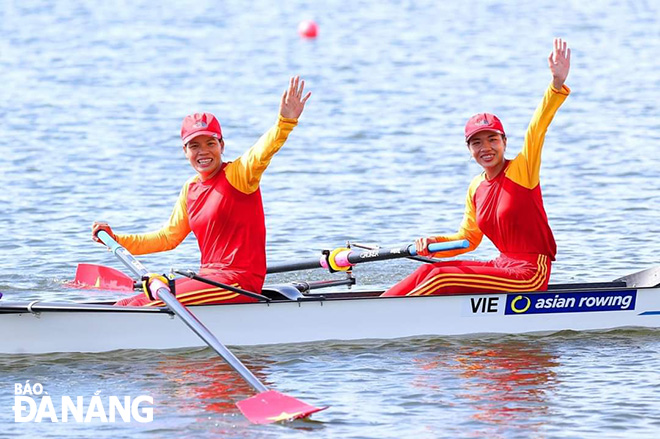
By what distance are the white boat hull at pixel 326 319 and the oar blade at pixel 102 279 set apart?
3.30 feet

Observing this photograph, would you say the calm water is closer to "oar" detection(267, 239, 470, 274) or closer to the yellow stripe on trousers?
the yellow stripe on trousers

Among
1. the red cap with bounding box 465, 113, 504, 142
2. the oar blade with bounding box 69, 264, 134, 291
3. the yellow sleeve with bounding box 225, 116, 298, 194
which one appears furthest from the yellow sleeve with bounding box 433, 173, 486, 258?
the oar blade with bounding box 69, 264, 134, 291

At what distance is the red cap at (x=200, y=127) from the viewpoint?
10039mm

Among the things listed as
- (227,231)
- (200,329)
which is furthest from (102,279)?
(200,329)

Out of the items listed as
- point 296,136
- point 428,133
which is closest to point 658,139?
point 428,133

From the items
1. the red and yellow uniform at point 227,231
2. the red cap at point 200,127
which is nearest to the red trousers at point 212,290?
the red and yellow uniform at point 227,231

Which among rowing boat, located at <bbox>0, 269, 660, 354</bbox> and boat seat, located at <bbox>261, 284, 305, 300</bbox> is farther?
boat seat, located at <bbox>261, 284, 305, 300</bbox>

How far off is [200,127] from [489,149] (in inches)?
89.6

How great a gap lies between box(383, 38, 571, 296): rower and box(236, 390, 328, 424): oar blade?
1893 mm

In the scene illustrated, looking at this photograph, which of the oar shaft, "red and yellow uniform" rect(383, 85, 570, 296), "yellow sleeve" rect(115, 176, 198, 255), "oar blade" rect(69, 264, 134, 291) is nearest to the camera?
the oar shaft

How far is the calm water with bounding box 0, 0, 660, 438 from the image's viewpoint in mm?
9531

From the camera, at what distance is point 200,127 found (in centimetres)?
1005

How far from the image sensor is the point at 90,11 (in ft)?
141

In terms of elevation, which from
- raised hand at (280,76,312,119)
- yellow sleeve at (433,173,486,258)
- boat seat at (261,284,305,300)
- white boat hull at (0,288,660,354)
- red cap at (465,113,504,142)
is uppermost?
raised hand at (280,76,312,119)
